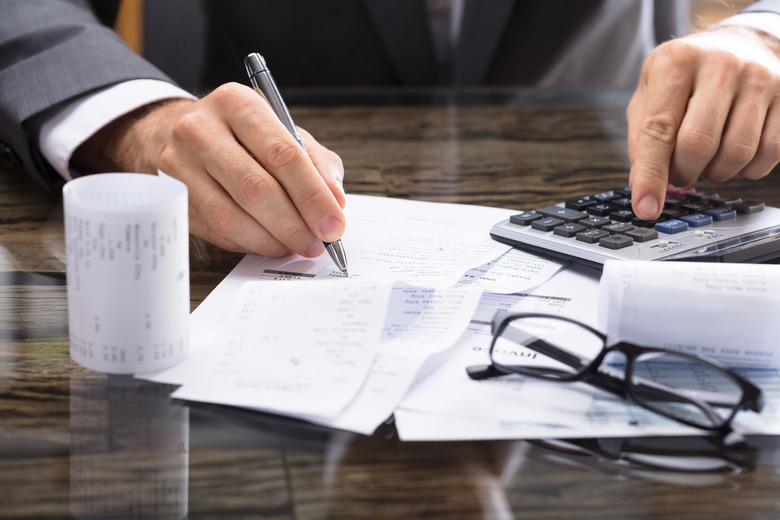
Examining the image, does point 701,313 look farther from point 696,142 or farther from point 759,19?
point 759,19

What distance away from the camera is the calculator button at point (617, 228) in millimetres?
574

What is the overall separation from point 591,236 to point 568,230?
21 mm

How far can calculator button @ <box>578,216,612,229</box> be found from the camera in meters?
0.59

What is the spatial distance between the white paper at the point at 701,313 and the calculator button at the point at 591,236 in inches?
5.9

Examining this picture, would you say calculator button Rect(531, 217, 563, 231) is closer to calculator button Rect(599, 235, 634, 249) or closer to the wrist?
calculator button Rect(599, 235, 634, 249)

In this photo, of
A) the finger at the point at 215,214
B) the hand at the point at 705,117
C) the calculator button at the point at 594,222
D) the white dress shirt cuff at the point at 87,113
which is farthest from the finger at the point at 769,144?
the white dress shirt cuff at the point at 87,113

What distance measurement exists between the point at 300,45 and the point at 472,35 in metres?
0.29

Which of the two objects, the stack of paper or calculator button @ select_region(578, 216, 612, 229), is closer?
the stack of paper

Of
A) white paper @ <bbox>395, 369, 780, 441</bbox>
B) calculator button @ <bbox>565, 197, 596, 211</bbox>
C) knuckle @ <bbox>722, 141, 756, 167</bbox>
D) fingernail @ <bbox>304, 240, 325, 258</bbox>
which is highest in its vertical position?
knuckle @ <bbox>722, 141, 756, 167</bbox>

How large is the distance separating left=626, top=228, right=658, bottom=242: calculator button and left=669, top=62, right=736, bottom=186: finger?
0.12m

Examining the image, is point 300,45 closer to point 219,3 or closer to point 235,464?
point 219,3

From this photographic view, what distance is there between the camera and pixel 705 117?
659mm

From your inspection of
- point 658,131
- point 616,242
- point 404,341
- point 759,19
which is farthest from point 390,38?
point 404,341

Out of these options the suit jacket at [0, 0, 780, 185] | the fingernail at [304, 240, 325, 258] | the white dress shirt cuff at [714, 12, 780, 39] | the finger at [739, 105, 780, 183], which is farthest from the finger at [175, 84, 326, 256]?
the suit jacket at [0, 0, 780, 185]
